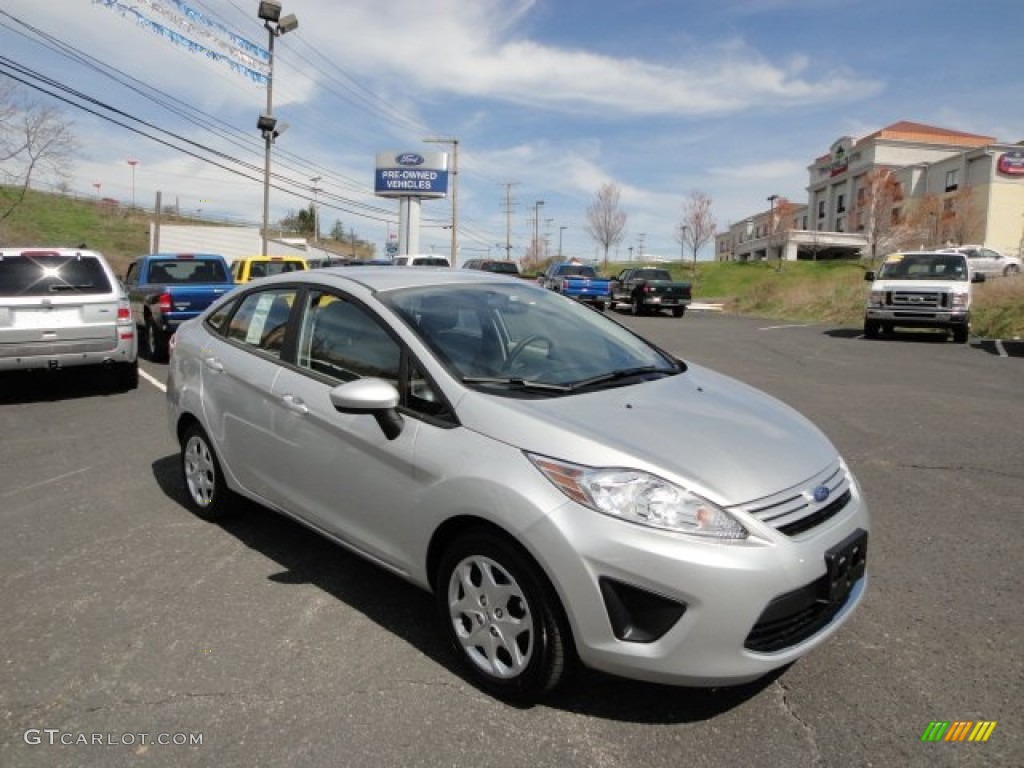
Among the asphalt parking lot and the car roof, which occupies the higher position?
the car roof

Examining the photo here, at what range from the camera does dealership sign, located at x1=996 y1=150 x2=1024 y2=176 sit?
61.4 meters

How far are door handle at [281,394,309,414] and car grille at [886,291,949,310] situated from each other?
16.6m

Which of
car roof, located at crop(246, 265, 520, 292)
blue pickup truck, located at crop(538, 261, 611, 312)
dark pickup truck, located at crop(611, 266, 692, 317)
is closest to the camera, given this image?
car roof, located at crop(246, 265, 520, 292)

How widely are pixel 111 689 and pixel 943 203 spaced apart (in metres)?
74.2

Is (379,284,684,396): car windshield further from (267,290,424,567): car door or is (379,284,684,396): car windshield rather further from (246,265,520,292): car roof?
(267,290,424,567): car door

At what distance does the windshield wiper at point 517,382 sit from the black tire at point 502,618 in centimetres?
66

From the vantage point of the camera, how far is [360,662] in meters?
3.04

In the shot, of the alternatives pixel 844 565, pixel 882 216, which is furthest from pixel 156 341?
pixel 882 216

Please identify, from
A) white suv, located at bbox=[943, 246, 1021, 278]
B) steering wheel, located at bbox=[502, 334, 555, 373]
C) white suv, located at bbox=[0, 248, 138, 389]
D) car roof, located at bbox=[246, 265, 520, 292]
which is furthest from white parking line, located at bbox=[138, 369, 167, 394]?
white suv, located at bbox=[943, 246, 1021, 278]

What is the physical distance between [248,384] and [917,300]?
16.6 metres

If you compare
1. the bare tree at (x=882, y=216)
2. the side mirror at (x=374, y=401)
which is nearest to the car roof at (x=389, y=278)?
the side mirror at (x=374, y=401)

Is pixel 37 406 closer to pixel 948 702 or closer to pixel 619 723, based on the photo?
pixel 619 723

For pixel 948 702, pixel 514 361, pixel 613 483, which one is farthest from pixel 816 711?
pixel 514 361

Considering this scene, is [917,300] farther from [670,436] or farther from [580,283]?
[670,436]
